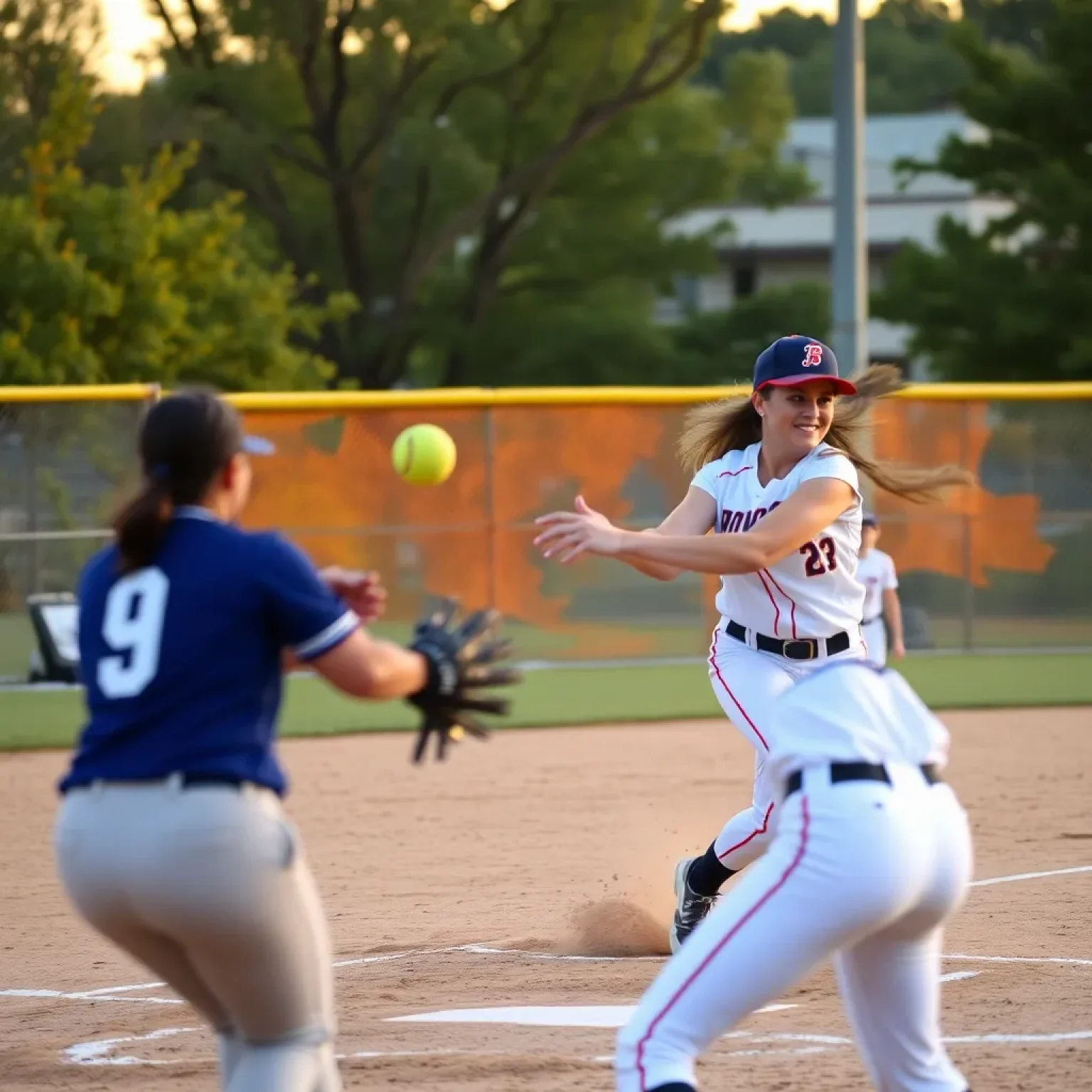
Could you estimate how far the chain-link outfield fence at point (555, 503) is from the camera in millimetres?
14547

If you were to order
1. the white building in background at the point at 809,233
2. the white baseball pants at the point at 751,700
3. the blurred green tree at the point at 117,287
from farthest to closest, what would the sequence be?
1. the white building in background at the point at 809,233
2. the blurred green tree at the point at 117,287
3. the white baseball pants at the point at 751,700

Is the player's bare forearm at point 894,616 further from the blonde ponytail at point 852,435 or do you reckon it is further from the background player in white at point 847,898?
the background player in white at point 847,898

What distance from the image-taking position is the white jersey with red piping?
5.80 meters

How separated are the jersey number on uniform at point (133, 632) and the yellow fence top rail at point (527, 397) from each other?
1093cm

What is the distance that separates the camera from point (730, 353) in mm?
38406

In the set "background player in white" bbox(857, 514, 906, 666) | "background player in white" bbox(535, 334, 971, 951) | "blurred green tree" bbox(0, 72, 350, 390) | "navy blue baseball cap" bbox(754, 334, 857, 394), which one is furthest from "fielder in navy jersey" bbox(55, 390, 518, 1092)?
"blurred green tree" bbox(0, 72, 350, 390)

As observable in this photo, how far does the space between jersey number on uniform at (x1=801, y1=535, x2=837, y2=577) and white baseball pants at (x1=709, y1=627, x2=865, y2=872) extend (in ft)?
0.88

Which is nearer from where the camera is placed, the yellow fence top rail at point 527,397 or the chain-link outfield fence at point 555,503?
the chain-link outfield fence at point 555,503

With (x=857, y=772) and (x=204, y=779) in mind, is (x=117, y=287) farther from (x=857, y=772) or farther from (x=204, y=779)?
(x=857, y=772)

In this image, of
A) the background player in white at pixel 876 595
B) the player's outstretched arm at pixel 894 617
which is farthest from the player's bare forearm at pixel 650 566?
the player's outstretched arm at pixel 894 617

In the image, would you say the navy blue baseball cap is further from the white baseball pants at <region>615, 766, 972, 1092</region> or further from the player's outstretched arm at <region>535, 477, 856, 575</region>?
the white baseball pants at <region>615, 766, 972, 1092</region>

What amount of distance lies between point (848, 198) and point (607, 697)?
4.64m

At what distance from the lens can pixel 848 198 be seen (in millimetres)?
16250

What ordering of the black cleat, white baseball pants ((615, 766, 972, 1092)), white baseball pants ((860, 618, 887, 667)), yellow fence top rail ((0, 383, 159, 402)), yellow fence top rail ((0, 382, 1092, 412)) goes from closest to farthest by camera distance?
white baseball pants ((615, 766, 972, 1092)) < the black cleat < white baseball pants ((860, 618, 887, 667)) < yellow fence top rail ((0, 383, 159, 402)) < yellow fence top rail ((0, 382, 1092, 412))
